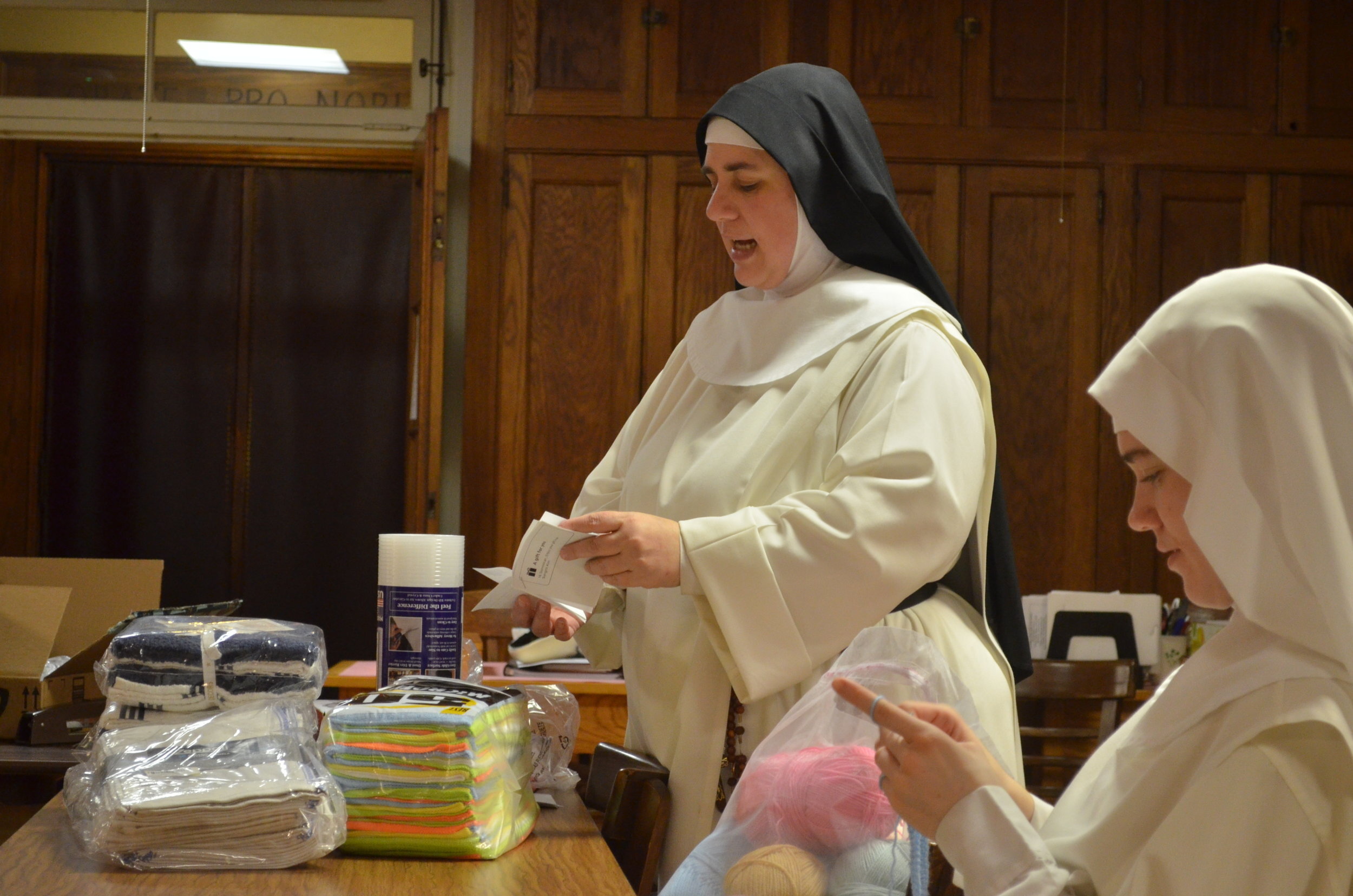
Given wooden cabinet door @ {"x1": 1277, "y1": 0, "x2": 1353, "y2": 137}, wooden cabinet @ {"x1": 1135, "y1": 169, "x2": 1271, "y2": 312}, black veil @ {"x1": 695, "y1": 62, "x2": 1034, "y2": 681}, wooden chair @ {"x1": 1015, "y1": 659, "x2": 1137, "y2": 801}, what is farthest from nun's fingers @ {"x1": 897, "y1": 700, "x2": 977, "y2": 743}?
wooden cabinet door @ {"x1": 1277, "y1": 0, "x2": 1353, "y2": 137}

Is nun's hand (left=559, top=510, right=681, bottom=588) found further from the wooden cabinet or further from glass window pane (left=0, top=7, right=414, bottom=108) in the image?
glass window pane (left=0, top=7, right=414, bottom=108)

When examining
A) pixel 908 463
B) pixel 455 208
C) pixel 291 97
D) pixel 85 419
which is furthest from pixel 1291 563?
pixel 85 419

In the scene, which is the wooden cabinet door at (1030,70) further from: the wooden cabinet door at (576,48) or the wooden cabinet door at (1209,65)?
the wooden cabinet door at (576,48)

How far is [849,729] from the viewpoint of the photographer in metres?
1.35

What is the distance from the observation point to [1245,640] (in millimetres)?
1095

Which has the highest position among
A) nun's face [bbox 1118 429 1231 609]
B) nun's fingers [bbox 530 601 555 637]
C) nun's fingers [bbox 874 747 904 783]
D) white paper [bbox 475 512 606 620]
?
nun's face [bbox 1118 429 1231 609]

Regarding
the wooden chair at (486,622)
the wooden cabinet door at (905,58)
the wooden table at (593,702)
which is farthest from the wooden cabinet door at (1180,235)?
the wooden chair at (486,622)

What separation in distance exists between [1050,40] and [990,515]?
345 cm

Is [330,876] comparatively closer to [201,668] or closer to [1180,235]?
[201,668]

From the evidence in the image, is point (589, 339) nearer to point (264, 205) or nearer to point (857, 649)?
point (264, 205)

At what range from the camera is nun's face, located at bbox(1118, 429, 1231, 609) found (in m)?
1.13

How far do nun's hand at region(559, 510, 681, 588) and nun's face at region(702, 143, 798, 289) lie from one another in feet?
1.77

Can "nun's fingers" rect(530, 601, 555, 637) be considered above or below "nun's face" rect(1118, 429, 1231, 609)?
below

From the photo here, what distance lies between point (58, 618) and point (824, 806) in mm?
1380
